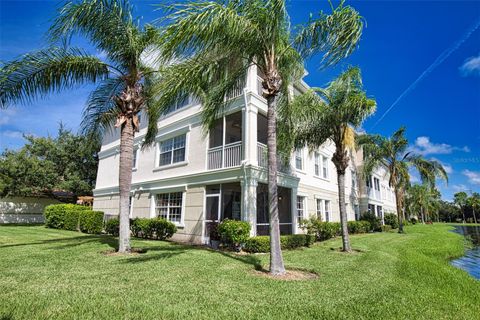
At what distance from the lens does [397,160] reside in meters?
23.7

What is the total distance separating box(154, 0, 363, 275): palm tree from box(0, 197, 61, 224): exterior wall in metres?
28.5

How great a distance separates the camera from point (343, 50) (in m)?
7.16

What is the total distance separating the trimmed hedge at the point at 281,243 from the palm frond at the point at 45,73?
8.81 m

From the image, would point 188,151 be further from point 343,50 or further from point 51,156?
point 51,156

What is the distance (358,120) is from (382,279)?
7.18 metres

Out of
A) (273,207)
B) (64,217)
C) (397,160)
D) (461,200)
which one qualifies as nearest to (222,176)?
(273,207)

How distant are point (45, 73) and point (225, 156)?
7.69 m

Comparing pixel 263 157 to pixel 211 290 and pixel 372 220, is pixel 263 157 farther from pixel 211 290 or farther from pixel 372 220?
pixel 372 220

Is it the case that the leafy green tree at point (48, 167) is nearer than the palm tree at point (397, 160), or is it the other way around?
the palm tree at point (397, 160)

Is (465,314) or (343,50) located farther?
(343,50)

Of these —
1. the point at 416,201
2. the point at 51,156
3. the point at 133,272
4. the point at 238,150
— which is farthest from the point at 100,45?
the point at 416,201

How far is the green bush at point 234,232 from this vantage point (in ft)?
35.1

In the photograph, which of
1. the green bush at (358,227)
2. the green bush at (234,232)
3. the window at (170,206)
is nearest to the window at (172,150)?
the window at (170,206)

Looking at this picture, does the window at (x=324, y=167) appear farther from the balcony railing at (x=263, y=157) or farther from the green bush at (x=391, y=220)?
the green bush at (x=391, y=220)
